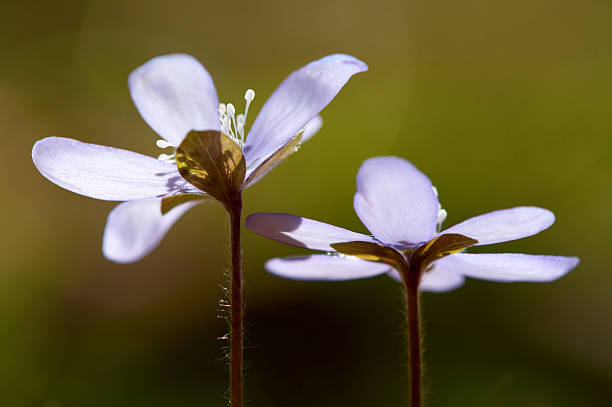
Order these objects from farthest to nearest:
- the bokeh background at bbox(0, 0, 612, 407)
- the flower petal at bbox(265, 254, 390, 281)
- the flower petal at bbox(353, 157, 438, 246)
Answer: the bokeh background at bbox(0, 0, 612, 407)
the flower petal at bbox(265, 254, 390, 281)
the flower petal at bbox(353, 157, 438, 246)

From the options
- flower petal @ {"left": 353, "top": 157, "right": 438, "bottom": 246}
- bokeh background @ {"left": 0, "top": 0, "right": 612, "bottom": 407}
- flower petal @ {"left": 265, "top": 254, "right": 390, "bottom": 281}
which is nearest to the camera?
flower petal @ {"left": 353, "top": 157, "right": 438, "bottom": 246}

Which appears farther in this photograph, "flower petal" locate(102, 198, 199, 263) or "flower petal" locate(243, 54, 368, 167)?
"flower petal" locate(102, 198, 199, 263)

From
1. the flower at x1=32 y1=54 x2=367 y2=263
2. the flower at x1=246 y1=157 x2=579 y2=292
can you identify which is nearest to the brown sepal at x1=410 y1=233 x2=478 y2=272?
the flower at x1=246 y1=157 x2=579 y2=292

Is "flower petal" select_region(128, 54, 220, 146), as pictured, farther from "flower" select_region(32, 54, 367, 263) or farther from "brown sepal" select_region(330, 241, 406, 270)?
"brown sepal" select_region(330, 241, 406, 270)

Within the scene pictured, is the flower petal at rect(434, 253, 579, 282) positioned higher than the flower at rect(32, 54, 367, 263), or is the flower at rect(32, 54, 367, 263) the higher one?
the flower at rect(32, 54, 367, 263)

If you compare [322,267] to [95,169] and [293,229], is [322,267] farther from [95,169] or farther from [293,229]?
[95,169]

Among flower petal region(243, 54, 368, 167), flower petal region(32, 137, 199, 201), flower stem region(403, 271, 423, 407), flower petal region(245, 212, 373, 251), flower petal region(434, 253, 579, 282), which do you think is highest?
flower petal region(243, 54, 368, 167)

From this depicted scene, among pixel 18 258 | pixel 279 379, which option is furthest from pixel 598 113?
pixel 18 258

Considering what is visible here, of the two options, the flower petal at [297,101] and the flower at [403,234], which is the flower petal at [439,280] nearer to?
the flower at [403,234]

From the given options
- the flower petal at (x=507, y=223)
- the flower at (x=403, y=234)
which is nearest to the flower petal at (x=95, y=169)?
the flower at (x=403, y=234)
